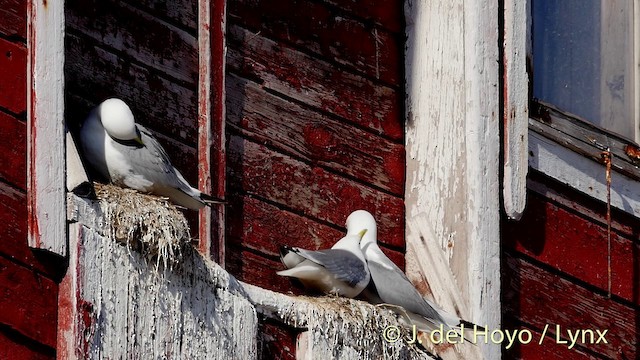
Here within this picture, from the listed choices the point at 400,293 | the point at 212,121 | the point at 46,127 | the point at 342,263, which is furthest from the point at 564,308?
the point at 46,127

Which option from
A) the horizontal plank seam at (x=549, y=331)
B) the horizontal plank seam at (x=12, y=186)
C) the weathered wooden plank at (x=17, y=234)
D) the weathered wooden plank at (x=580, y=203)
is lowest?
the weathered wooden plank at (x=17, y=234)

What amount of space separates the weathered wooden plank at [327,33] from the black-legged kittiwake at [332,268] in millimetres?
610

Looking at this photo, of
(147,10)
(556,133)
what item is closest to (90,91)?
(147,10)

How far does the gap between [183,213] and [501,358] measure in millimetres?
1089

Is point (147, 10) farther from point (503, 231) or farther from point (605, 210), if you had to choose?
point (605, 210)

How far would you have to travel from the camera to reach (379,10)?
18.8 ft

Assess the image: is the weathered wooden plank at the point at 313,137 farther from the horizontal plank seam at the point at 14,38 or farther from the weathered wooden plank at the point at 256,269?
the horizontal plank seam at the point at 14,38

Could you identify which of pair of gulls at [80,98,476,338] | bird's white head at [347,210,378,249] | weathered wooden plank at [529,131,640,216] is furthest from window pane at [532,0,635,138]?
pair of gulls at [80,98,476,338]

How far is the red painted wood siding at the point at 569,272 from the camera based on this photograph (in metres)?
5.65

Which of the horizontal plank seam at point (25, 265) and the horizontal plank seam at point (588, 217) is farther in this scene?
the horizontal plank seam at point (588, 217)

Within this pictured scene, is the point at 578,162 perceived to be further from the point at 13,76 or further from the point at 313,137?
the point at 13,76

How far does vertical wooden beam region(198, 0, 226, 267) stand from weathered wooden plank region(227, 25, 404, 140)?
11 centimetres

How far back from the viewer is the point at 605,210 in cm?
590

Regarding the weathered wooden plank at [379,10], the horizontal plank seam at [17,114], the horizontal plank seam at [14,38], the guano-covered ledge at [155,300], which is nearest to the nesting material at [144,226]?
the guano-covered ledge at [155,300]
